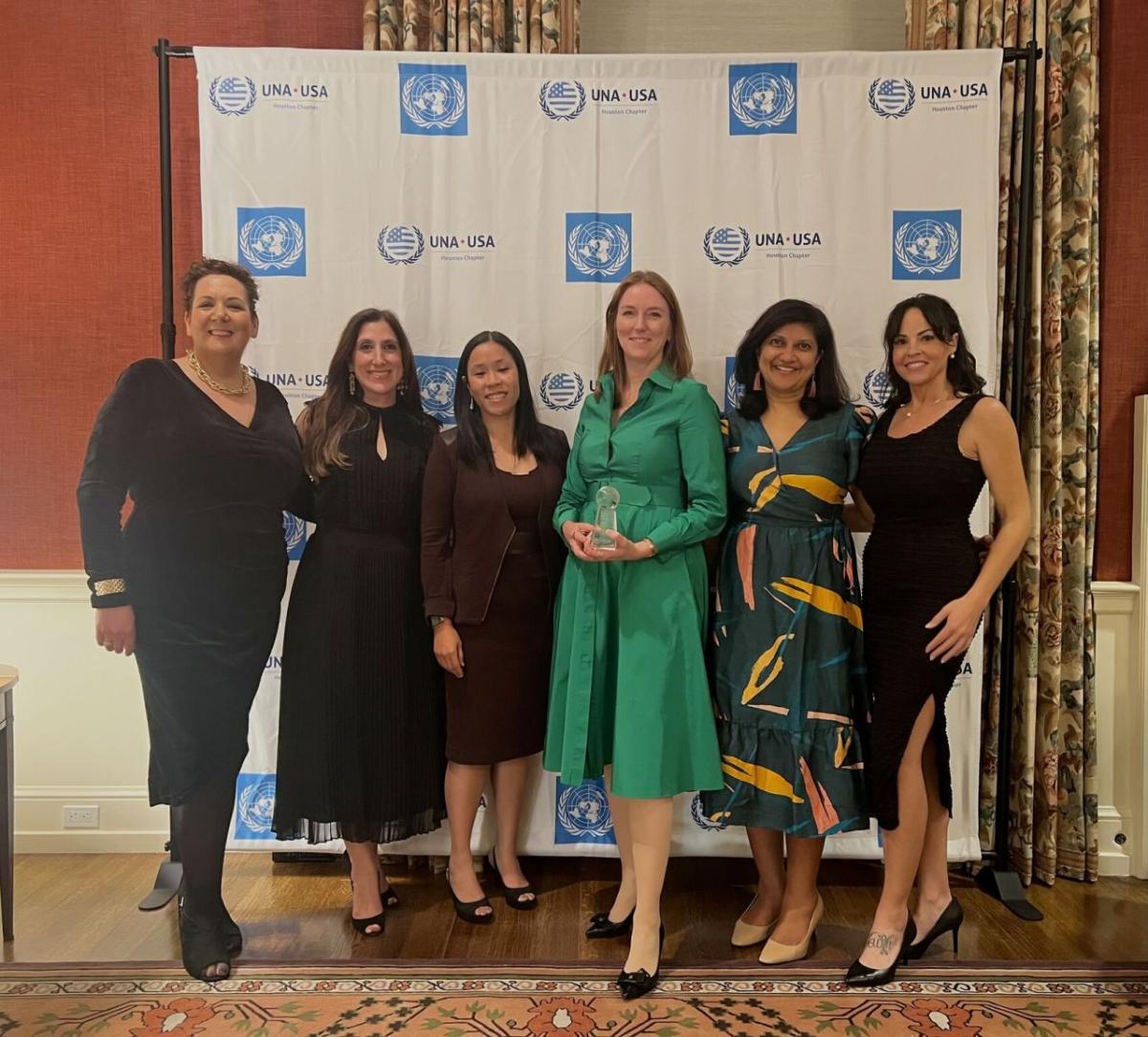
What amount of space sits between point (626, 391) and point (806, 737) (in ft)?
3.47

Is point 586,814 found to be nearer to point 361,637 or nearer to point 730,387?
point 361,637

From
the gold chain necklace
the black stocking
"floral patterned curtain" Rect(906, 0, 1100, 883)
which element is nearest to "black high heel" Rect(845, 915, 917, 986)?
"floral patterned curtain" Rect(906, 0, 1100, 883)

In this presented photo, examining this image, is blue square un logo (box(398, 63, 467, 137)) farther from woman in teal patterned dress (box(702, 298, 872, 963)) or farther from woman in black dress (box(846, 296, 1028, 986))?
woman in black dress (box(846, 296, 1028, 986))

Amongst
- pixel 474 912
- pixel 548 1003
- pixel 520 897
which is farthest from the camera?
pixel 520 897

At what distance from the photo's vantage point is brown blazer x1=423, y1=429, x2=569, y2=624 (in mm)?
2424

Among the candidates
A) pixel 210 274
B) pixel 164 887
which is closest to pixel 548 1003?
pixel 164 887

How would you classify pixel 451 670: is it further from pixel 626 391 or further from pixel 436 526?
pixel 626 391

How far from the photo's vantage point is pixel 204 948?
2316 mm

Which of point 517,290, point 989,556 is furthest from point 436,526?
point 989,556

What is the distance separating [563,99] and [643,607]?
1.70 m

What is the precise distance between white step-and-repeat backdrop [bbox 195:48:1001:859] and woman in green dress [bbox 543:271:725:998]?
0.52 m

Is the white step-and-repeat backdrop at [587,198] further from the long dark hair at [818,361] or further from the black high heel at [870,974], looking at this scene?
the black high heel at [870,974]

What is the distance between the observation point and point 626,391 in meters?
2.37

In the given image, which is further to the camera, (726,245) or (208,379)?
(726,245)
